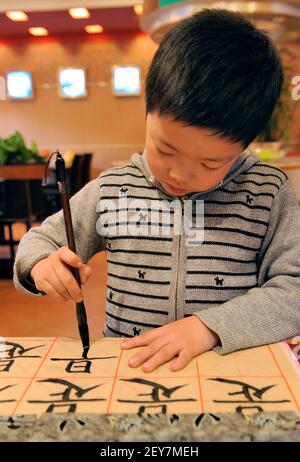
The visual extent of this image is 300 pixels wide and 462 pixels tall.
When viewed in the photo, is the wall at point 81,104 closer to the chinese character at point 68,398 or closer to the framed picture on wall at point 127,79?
the framed picture on wall at point 127,79

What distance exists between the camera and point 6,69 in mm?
6383

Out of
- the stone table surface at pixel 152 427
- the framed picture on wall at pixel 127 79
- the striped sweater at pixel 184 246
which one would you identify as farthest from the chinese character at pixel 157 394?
the framed picture on wall at pixel 127 79

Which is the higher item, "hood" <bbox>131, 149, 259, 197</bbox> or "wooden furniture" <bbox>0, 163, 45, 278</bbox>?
"hood" <bbox>131, 149, 259, 197</bbox>

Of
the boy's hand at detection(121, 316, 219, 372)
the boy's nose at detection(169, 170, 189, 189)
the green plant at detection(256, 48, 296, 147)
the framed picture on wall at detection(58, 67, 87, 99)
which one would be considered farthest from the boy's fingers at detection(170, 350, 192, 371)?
the framed picture on wall at detection(58, 67, 87, 99)

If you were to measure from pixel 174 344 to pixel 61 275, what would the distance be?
0.18m

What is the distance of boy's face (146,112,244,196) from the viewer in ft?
1.87

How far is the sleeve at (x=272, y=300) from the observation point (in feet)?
2.09

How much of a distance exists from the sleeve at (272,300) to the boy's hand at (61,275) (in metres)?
0.17

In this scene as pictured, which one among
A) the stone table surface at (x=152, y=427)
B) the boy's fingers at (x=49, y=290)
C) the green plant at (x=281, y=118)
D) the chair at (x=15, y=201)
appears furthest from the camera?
the green plant at (x=281, y=118)

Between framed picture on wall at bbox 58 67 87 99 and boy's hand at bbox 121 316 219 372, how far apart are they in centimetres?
616

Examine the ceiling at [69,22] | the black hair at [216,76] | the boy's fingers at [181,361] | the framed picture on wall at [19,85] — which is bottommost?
the boy's fingers at [181,361]

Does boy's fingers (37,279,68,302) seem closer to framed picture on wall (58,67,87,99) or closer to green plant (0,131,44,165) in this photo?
green plant (0,131,44,165)

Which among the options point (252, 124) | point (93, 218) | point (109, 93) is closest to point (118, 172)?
point (93, 218)

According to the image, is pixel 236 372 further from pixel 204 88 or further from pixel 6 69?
pixel 6 69
